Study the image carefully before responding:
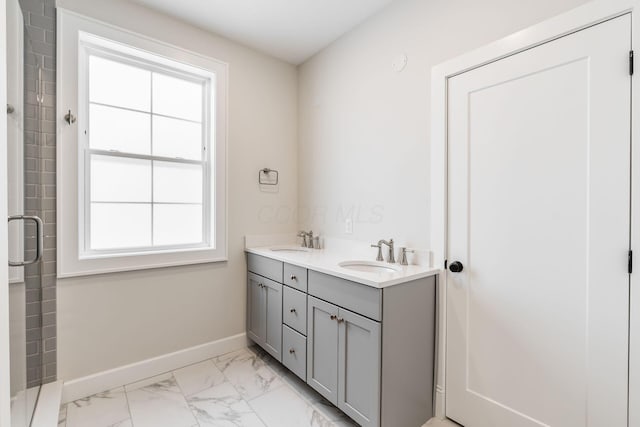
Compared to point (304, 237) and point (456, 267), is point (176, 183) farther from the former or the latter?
point (456, 267)

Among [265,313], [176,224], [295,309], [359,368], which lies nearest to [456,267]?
[359,368]

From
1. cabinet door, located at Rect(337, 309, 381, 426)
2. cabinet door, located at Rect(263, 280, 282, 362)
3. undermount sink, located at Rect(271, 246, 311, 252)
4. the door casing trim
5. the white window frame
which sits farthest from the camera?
undermount sink, located at Rect(271, 246, 311, 252)

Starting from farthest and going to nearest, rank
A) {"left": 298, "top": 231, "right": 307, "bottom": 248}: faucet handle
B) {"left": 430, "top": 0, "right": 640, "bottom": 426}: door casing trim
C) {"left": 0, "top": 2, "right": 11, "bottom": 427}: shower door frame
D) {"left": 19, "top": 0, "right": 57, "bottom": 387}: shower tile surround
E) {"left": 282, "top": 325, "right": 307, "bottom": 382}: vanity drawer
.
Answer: {"left": 298, "top": 231, "right": 307, "bottom": 248}: faucet handle → {"left": 282, "top": 325, "right": 307, "bottom": 382}: vanity drawer → {"left": 19, "top": 0, "right": 57, "bottom": 387}: shower tile surround → {"left": 430, "top": 0, "right": 640, "bottom": 426}: door casing trim → {"left": 0, "top": 2, "right": 11, "bottom": 427}: shower door frame

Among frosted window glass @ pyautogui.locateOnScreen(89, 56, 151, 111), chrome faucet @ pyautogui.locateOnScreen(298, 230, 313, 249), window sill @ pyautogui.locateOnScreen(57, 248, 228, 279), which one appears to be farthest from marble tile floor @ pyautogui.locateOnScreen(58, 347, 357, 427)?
frosted window glass @ pyautogui.locateOnScreen(89, 56, 151, 111)

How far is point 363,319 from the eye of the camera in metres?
1.58

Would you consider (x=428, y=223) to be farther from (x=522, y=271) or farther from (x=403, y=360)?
(x=403, y=360)

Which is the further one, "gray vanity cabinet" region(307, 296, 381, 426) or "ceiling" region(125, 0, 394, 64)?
"ceiling" region(125, 0, 394, 64)

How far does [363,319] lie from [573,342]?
926 millimetres

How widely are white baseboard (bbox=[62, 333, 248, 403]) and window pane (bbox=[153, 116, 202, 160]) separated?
1.54m

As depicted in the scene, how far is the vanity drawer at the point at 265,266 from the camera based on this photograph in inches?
89.3

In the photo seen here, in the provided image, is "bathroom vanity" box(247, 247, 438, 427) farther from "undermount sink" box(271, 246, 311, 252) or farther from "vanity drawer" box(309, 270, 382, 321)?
"undermount sink" box(271, 246, 311, 252)

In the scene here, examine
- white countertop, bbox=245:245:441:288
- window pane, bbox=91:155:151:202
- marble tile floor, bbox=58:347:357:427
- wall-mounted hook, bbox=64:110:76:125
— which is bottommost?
marble tile floor, bbox=58:347:357:427

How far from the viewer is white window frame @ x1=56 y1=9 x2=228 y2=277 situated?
1886mm

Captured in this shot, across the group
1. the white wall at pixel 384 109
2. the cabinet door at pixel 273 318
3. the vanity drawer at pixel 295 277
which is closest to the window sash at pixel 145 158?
the cabinet door at pixel 273 318
